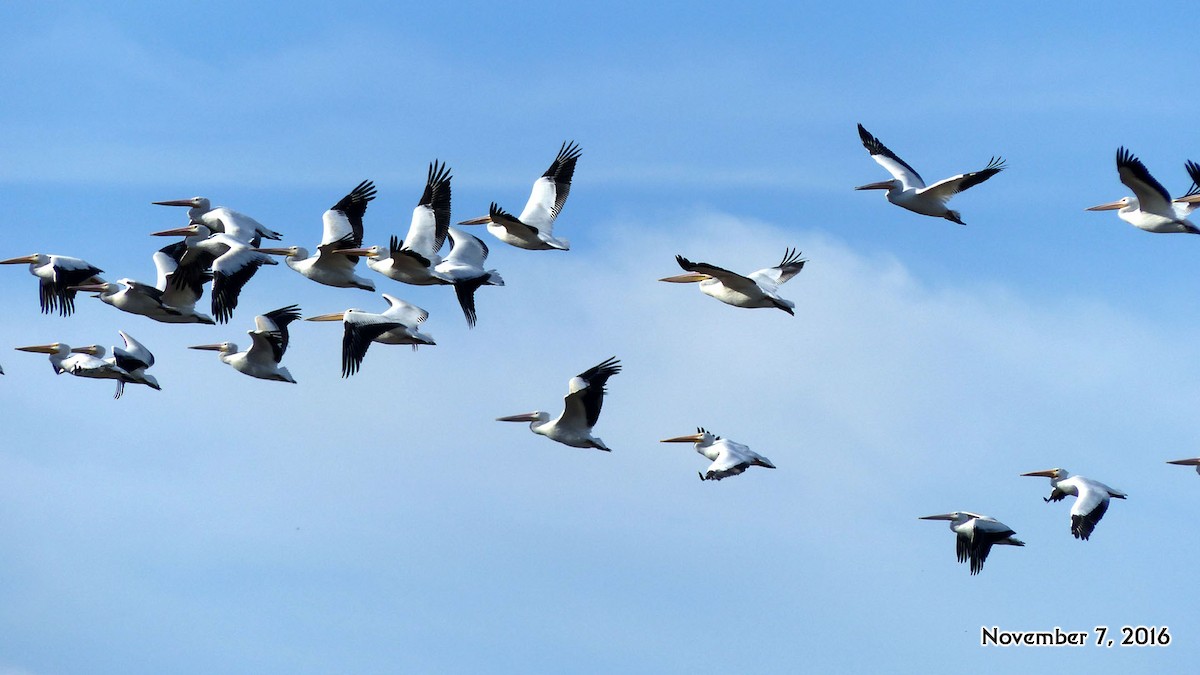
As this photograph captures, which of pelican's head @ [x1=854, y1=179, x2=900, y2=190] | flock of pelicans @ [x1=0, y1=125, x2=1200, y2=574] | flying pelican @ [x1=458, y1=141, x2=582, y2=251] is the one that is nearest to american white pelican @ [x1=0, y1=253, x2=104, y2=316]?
flock of pelicans @ [x1=0, y1=125, x2=1200, y2=574]

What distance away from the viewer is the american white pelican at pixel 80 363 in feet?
76.0

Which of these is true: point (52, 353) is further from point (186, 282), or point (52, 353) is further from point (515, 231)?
point (515, 231)

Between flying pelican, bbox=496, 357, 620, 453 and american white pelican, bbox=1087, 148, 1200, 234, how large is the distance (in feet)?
20.2

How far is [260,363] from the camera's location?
73.5ft

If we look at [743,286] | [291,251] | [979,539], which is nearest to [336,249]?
[291,251]

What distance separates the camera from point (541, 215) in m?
24.4

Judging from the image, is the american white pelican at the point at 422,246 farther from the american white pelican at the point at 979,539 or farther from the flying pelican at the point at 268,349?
the american white pelican at the point at 979,539

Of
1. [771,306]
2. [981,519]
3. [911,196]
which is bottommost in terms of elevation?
[981,519]

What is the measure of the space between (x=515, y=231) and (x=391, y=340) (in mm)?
2247

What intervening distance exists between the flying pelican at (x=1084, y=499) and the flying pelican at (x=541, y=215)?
20.9 feet

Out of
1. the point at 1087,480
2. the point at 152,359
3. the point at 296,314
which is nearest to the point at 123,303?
the point at 152,359

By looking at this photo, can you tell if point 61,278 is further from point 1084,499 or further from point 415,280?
point 1084,499

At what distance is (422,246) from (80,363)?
13.9 feet

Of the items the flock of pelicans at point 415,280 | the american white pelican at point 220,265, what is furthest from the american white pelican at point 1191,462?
the american white pelican at point 220,265
